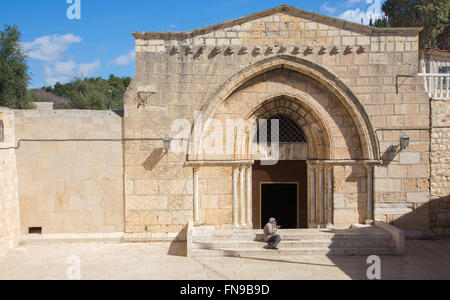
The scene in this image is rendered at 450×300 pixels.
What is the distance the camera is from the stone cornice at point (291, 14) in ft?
27.9

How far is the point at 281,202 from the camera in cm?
960

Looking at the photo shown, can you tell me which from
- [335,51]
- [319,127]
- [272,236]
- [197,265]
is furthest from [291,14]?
[197,265]

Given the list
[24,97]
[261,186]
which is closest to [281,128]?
[261,186]

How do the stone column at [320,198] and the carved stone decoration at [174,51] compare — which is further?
the stone column at [320,198]

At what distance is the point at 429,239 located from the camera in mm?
8836

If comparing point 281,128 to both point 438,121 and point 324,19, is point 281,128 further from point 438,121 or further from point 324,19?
point 438,121

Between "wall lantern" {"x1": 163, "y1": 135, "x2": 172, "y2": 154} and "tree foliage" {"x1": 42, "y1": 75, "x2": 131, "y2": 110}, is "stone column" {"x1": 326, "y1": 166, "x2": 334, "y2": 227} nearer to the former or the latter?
Result: "wall lantern" {"x1": 163, "y1": 135, "x2": 172, "y2": 154}

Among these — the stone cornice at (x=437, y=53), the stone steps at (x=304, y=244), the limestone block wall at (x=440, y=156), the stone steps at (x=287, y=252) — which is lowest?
the stone steps at (x=287, y=252)

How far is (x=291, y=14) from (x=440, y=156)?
557cm

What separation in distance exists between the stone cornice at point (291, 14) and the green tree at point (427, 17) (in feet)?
55.1

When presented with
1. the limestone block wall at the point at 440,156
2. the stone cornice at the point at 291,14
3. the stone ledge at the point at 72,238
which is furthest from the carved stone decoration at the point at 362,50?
the stone ledge at the point at 72,238

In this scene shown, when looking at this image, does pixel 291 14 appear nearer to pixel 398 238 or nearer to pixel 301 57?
pixel 301 57

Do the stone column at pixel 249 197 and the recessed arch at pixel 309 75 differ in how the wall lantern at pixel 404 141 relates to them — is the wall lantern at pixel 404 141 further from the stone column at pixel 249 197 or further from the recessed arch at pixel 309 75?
the stone column at pixel 249 197
